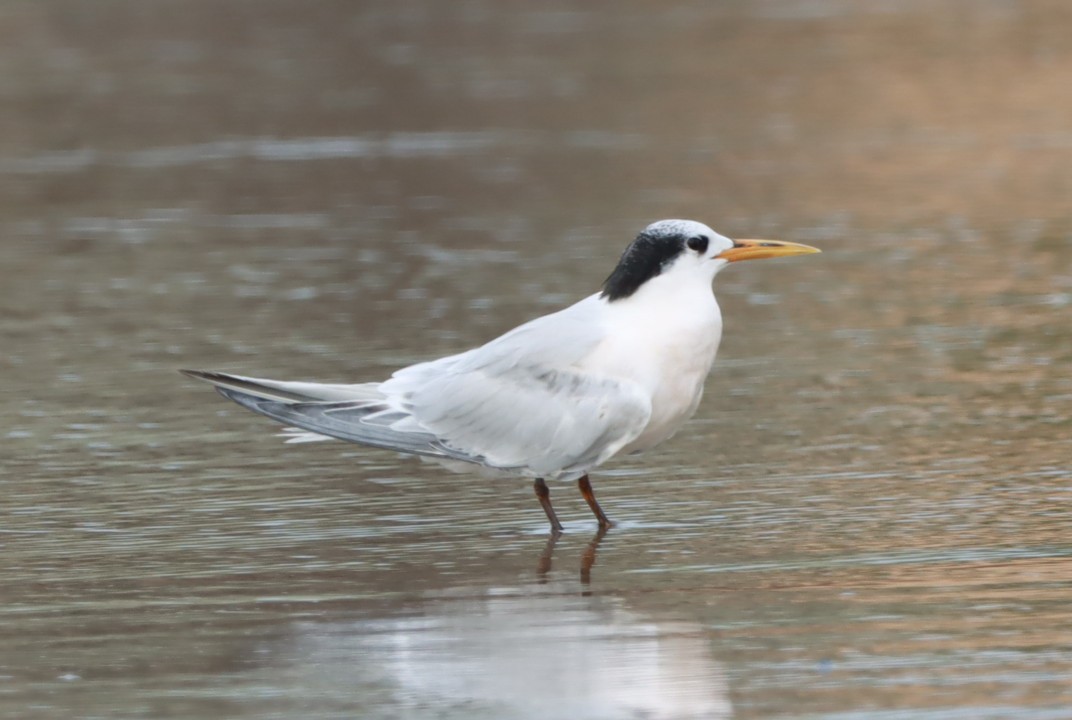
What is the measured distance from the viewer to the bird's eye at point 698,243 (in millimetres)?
6551

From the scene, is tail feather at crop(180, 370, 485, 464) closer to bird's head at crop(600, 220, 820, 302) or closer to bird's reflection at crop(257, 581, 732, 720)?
bird's head at crop(600, 220, 820, 302)

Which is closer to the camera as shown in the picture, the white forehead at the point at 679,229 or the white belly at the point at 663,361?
the white belly at the point at 663,361

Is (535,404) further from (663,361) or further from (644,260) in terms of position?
(644,260)

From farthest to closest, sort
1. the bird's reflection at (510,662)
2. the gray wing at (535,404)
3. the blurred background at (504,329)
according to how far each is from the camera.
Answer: the gray wing at (535,404) → the blurred background at (504,329) → the bird's reflection at (510,662)

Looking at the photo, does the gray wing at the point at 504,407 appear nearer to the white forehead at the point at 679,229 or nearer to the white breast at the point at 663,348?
the white breast at the point at 663,348

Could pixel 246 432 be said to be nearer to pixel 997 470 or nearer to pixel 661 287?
pixel 661 287

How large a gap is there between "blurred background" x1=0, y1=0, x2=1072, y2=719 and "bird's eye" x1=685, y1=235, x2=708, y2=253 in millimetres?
847

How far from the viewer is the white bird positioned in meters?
6.39

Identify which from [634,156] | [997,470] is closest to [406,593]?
[997,470]

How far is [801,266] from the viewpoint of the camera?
11.4 m

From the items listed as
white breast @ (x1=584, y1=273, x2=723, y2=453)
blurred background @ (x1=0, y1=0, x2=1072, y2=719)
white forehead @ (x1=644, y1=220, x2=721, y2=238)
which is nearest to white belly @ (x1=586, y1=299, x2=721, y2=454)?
white breast @ (x1=584, y1=273, x2=723, y2=453)

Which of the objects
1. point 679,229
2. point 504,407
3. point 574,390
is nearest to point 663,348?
point 574,390

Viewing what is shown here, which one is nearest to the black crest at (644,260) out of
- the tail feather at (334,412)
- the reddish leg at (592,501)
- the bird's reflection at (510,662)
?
the reddish leg at (592,501)

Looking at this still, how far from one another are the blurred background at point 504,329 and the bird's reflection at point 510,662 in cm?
1
